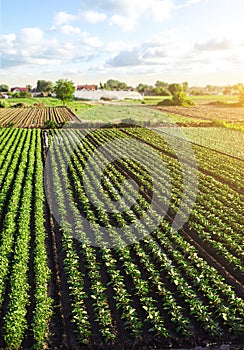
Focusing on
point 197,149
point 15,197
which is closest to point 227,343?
point 15,197

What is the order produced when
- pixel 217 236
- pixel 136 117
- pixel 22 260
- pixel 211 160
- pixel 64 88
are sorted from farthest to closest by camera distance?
1. pixel 64 88
2. pixel 136 117
3. pixel 211 160
4. pixel 217 236
5. pixel 22 260

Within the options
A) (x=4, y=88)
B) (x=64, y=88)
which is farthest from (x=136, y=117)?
(x=4, y=88)

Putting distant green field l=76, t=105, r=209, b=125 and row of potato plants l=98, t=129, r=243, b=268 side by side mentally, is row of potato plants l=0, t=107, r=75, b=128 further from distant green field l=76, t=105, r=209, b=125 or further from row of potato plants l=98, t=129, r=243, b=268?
row of potato plants l=98, t=129, r=243, b=268

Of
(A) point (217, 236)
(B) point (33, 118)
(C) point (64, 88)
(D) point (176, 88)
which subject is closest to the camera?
(A) point (217, 236)

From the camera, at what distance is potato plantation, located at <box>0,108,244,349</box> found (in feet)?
25.1

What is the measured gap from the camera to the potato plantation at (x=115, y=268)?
764 centimetres

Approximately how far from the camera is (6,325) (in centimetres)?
749

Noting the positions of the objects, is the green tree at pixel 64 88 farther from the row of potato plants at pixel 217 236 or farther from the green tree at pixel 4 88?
the green tree at pixel 4 88

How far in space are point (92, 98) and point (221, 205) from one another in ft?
311

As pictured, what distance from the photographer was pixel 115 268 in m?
10.1

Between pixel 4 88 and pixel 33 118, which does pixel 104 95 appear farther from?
pixel 4 88

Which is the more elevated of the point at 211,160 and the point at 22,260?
the point at 211,160

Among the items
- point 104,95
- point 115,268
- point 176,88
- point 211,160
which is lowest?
point 115,268

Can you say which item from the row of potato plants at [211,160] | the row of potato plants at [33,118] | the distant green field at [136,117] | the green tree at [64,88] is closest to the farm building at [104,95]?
the green tree at [64,88]
